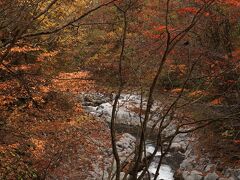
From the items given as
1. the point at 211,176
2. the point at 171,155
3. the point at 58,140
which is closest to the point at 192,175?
the point at 211,176

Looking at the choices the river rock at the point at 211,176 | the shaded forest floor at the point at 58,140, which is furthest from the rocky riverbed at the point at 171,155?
the shaded forest floor at the point at 58,140

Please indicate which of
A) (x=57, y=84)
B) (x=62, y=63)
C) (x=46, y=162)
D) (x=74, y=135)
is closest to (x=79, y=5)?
(x=62, y=63)

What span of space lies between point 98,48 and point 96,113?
5.75 m

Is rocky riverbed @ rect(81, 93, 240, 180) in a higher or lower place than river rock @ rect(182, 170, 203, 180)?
higher

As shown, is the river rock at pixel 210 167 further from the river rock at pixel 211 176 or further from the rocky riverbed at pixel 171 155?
the river rock at pixel 211 176

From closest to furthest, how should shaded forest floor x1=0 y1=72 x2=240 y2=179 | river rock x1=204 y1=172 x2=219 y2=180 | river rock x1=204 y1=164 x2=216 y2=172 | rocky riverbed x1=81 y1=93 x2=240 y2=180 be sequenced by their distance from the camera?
shaded forest floor x1=0 y1=72 x2=240 y2=179, river rock x1=204 y1=172 x2=219 y2=180, rocky riverbed x1=81 y1=93 x2=240 y2=180, river rock x1=204 y1=164 x2=216 y2=172

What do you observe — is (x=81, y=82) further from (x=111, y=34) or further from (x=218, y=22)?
(x=111, y=34)

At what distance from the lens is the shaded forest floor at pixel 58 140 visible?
8.62m

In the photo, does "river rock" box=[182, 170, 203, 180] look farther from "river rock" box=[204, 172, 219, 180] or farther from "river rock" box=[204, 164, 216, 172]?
"river rock" box=[204, 164, 216, 172]

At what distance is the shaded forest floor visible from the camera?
862 centimetres

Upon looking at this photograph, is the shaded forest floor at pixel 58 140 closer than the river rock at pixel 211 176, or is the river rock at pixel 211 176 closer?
the shaded forest floor at pixel 58 140

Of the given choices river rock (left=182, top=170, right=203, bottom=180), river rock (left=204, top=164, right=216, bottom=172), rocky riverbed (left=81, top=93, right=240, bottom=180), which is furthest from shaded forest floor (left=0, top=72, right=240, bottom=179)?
river rock (left=182, top=170, right=203, bottom=180)

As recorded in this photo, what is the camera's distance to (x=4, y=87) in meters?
9.24

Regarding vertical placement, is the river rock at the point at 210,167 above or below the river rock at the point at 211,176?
above
